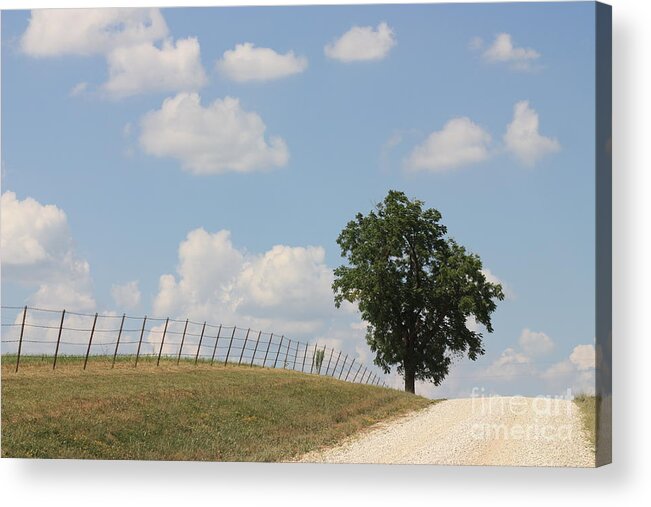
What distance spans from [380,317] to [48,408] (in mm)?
13002

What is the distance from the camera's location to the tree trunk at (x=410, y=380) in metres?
33.5

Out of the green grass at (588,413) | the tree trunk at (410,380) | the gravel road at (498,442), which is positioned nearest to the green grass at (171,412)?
the gravel road at (498,442)

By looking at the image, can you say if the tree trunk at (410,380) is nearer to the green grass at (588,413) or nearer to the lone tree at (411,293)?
the lone tree at (411,293)

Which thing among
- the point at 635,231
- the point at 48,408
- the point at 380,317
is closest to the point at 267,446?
the point at 48,408

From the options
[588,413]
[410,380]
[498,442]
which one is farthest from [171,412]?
[410,380]

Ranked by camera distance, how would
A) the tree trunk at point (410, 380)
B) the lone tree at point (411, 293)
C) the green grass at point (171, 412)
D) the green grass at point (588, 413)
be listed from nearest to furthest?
the green grass at point (588, 413), the green grass at point (171, 412), the lone tree at point (411, 293), the tree trunk at point (410, 380)

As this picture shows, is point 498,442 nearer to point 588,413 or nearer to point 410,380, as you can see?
point 588,413

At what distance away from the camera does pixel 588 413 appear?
18.5m

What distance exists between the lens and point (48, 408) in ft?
72.0

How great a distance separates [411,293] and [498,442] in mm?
12902

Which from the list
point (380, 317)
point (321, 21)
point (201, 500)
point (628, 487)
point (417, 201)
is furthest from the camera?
point (380, 317)

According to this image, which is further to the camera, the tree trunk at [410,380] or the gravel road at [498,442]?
the tree trunk at [410,380]

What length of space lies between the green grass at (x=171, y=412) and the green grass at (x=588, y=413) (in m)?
→ 5.60

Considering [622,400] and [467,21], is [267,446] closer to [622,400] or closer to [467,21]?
[622,400]
